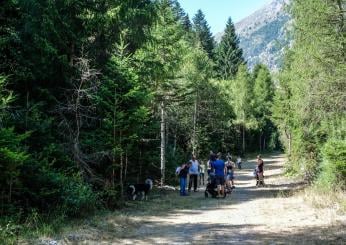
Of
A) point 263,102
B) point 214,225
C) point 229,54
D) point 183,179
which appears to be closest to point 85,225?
point 214,225

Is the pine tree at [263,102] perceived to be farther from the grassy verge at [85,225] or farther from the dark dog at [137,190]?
the grassy verge at [85,225]

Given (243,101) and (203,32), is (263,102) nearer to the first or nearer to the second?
(243,101)

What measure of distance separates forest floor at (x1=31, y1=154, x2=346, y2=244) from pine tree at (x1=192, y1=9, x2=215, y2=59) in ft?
199

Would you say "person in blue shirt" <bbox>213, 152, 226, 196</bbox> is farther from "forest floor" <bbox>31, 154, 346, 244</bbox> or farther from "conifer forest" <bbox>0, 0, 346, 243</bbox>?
"conifer forest" <bbox>0, 0, 346, 243</bbox>

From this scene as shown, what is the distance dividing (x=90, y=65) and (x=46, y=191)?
19.3 ft

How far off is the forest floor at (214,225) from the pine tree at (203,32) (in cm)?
6073

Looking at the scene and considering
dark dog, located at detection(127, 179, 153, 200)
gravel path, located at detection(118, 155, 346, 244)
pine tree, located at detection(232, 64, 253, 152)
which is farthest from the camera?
pine tree, located at detection(232, 64, 253, 152)

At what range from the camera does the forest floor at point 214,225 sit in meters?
10.1

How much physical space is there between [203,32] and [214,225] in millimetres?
69141

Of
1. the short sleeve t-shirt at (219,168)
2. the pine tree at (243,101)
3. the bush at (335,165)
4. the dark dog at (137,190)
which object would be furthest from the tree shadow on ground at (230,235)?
the pine tree at (243,101)

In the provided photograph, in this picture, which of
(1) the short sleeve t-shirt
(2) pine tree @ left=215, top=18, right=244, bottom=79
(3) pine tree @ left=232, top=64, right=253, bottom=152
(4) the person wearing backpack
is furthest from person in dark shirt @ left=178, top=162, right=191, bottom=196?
(2) pine tree @ left=215, top=18, right=244, bottom=79

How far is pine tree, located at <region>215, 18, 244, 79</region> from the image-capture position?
7975 cm

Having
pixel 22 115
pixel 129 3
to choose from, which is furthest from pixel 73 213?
pixel 129 3

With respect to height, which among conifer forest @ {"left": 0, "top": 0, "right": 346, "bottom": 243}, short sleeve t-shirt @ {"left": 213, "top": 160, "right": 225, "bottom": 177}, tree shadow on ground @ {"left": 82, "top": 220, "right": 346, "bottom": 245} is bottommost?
tree shadow on ground @ {"left": 82, "top": 220, "right": 346, "bottom": 245}
